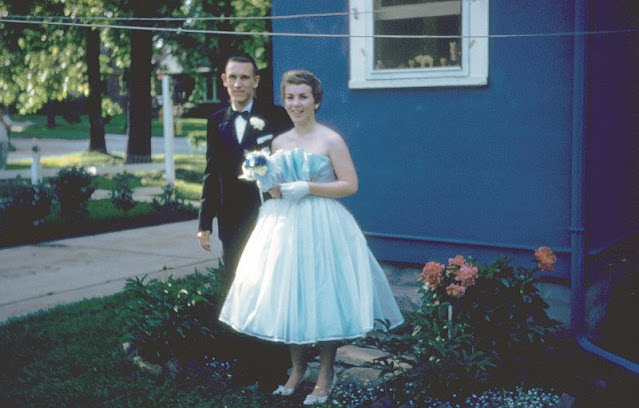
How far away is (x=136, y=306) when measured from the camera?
4.82m

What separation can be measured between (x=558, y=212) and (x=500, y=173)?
54 centimetres

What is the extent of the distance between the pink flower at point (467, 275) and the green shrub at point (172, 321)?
1.62m

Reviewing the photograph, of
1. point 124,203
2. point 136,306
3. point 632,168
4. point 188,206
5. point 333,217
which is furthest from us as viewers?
point 188,206

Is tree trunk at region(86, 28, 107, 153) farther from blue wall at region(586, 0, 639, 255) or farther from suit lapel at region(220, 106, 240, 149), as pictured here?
suit lapel at region(220, 106, 240, 149)

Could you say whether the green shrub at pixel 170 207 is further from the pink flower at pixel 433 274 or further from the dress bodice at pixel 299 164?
the pink flower at pixel 433 274

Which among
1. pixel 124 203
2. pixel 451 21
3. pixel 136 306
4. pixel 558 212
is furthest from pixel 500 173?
pixel 124 203

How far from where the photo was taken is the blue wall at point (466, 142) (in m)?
5.47

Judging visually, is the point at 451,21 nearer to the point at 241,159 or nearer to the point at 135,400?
the point at 241,159

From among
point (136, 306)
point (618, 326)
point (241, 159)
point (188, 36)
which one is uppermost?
point (188, 36)

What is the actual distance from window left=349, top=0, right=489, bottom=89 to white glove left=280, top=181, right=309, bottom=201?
2280 millimetres

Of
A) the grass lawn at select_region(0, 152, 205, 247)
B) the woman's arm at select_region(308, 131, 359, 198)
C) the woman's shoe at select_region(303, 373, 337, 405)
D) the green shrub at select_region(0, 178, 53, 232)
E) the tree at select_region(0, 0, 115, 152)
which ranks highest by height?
the tree at select_region(0, 0, 115, 152)

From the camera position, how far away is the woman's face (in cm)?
396

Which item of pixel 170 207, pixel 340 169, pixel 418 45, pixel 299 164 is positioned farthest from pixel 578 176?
pixel 170 207

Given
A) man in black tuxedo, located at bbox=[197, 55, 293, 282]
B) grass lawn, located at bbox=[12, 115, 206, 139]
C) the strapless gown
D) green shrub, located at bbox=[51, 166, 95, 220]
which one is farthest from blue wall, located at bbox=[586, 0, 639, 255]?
grass lawn, located at bbox=[12, 115, 206, 139]
